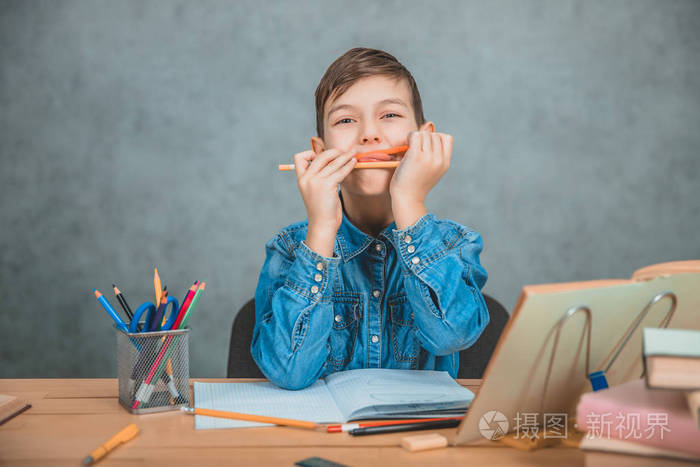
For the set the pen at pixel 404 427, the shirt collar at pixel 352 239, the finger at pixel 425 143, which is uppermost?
the finger at pixel 425 143

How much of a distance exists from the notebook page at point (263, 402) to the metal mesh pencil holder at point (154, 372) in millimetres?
36

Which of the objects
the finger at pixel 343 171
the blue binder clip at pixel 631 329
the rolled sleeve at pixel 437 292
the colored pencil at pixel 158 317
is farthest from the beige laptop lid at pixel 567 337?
the finger at pixel 343 171

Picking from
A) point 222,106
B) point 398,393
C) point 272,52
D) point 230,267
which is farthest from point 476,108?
point 398,393

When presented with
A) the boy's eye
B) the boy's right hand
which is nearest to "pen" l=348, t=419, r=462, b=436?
the boy's right hand

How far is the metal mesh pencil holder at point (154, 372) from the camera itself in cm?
76

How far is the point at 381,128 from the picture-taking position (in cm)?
113

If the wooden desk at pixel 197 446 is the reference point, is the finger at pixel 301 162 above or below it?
above

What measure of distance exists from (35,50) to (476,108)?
157 centimetres

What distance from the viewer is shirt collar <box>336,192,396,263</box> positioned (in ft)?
3.79

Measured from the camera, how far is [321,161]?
1.06 meters

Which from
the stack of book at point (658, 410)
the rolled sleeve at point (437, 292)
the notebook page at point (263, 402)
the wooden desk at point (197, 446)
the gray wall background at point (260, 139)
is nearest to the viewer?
the stack of book at point (658, 410)

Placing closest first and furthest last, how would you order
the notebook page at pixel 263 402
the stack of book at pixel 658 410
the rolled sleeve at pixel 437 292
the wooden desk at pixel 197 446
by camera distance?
the stack of book at pixel 658 410 → the wooden desk at pixel 197 446 → the notebook page at pixel 263 402 → the rolled sleeve at pixel 437 292

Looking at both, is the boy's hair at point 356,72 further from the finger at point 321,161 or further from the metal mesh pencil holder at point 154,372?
the metal mesh pencil holder at point 154,372

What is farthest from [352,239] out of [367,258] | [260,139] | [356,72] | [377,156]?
[260,139]
